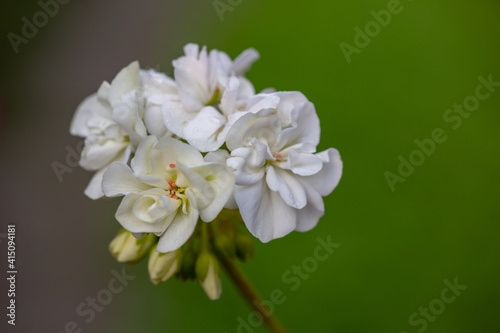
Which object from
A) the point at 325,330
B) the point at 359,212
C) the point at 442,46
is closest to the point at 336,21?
the point at 442,46

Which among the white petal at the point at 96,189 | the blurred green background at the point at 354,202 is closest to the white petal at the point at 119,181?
the white petal at the point at 96,189

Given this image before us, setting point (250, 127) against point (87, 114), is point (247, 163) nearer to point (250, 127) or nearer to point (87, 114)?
point (250, 127)

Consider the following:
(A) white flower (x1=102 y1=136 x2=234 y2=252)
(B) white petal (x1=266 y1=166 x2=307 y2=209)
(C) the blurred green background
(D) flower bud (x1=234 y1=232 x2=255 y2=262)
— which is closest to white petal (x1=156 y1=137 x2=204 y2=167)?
(A) white flower (x1=102 y1=136 x2=234 y2=252)

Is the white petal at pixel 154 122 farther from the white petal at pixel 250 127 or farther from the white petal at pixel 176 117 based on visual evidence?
the white petal at pixel 250 127

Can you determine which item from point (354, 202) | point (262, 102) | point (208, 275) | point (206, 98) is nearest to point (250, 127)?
point (262, 102)

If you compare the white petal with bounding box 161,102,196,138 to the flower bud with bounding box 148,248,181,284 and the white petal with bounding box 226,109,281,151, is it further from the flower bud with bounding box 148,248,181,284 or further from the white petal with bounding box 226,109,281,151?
the flower bud with bounding box 148,248,181,284

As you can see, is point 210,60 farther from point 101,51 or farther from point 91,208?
point 101,51

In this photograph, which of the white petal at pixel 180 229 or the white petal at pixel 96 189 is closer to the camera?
the white petal at pixel 180 229

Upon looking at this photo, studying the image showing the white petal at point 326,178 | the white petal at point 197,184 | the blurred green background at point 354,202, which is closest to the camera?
the white petal at point 197,184
